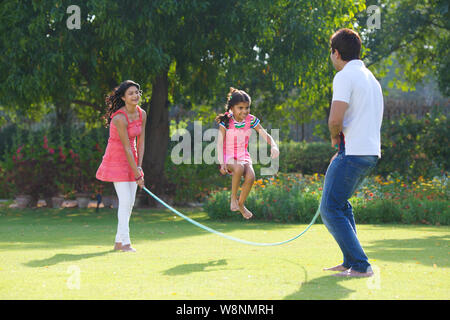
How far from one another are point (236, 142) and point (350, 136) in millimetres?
2566

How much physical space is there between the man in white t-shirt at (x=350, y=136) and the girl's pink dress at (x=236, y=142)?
235cm

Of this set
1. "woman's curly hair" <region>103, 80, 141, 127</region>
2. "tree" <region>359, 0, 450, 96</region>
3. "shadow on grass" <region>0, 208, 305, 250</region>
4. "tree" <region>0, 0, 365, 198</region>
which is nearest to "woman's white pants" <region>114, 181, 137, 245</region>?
"woman's curly hair" <region>103, 80, 141, 127</region>

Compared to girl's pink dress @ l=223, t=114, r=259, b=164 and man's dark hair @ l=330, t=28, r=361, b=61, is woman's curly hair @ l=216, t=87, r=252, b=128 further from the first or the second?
man's dark hair @ l=330, t=28, r=361, b=61

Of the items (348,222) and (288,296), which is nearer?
(288,296)

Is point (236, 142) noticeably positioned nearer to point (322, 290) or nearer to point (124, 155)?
point (124, 155)

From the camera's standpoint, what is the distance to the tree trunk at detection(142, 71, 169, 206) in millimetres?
15945

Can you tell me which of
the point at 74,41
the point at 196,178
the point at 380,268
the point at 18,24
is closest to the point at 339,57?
the point at 380,268

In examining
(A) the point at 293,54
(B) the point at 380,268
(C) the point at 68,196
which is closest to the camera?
(B) the point at 380,268

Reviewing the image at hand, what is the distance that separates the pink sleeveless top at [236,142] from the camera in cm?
820

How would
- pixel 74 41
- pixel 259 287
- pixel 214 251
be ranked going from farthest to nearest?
1. pixel 74 41
2. pixel 214 251
3. pixel 259 287

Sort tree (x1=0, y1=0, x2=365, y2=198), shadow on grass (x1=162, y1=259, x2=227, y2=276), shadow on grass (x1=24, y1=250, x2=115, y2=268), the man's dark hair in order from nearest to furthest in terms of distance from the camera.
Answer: the man's dark hair, shadow on grass (x1=162, y1=259, x2=227, y2=276), shadow on grass (x1=24, y1=250, x2=115, y2=268), tree (x1=0, y1=0, x2=365, y2=198)

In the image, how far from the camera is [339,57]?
6.06 metres
